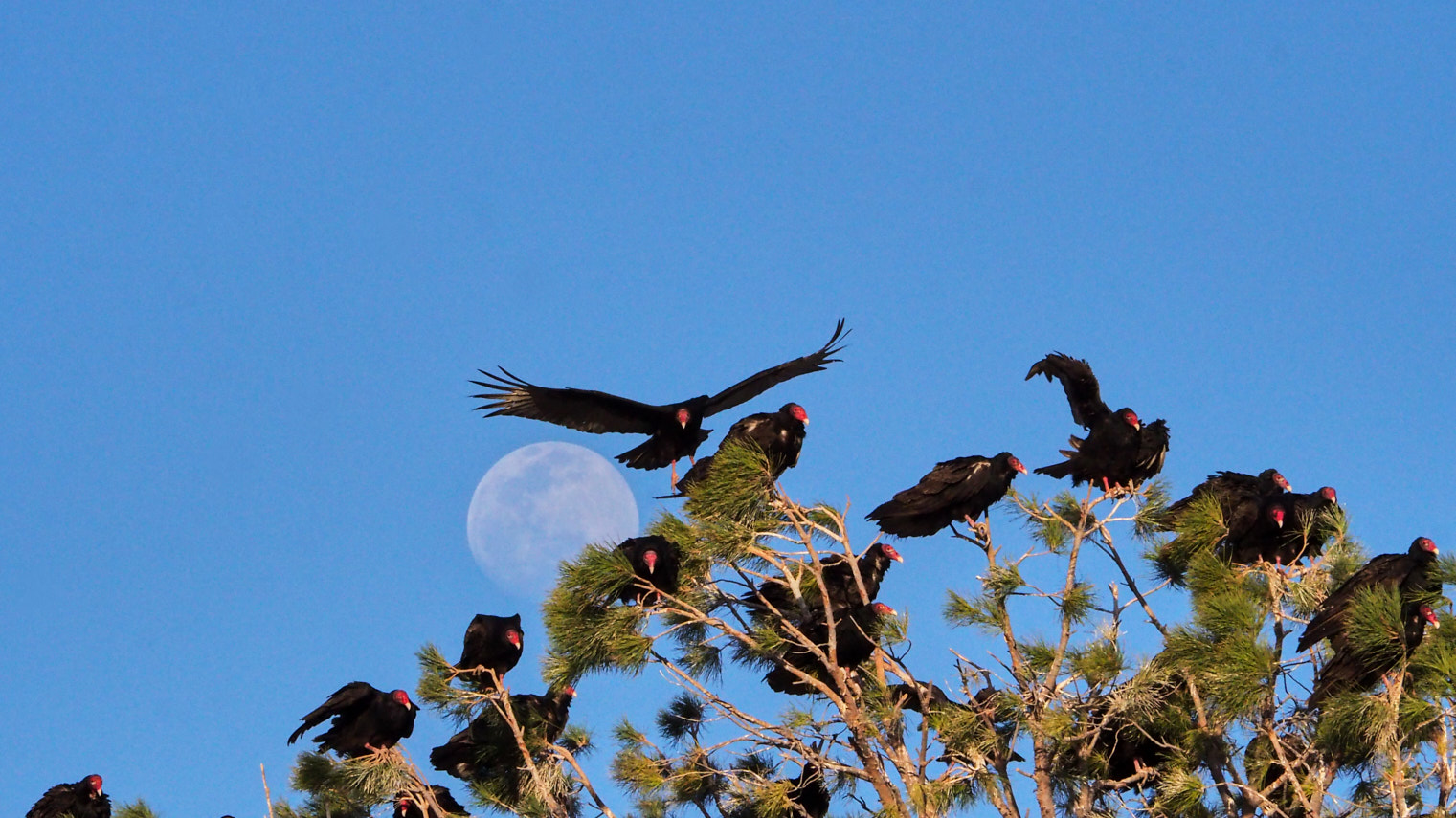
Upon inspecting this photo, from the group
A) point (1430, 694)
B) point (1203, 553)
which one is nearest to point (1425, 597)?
point (1430, 694)

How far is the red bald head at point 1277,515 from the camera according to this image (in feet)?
25.8

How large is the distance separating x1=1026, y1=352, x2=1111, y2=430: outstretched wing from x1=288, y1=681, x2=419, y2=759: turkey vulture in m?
4.82

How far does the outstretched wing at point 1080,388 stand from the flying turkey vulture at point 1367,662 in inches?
123

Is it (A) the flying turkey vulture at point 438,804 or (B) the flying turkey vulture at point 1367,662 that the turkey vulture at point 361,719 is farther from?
(B) the flying turkey vulture at point 1367,662

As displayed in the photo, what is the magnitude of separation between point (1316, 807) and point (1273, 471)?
10.2ft

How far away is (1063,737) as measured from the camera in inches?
264

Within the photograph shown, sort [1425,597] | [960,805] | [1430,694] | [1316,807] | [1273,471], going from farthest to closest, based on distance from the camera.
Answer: [1273,471], [960,805], [1316,807], [1425,597], [1430,694]

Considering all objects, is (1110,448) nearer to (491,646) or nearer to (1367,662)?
(1367,662)

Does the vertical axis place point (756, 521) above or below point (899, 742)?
above

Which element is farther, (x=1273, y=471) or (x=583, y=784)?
(x=1273, y=471)

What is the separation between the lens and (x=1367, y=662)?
5.62 metres

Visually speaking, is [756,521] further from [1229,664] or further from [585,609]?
[1229,664]

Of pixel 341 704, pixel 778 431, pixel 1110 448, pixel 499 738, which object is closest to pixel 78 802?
pixel 341 704

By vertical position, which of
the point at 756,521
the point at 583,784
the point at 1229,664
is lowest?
the point at 1229,664
